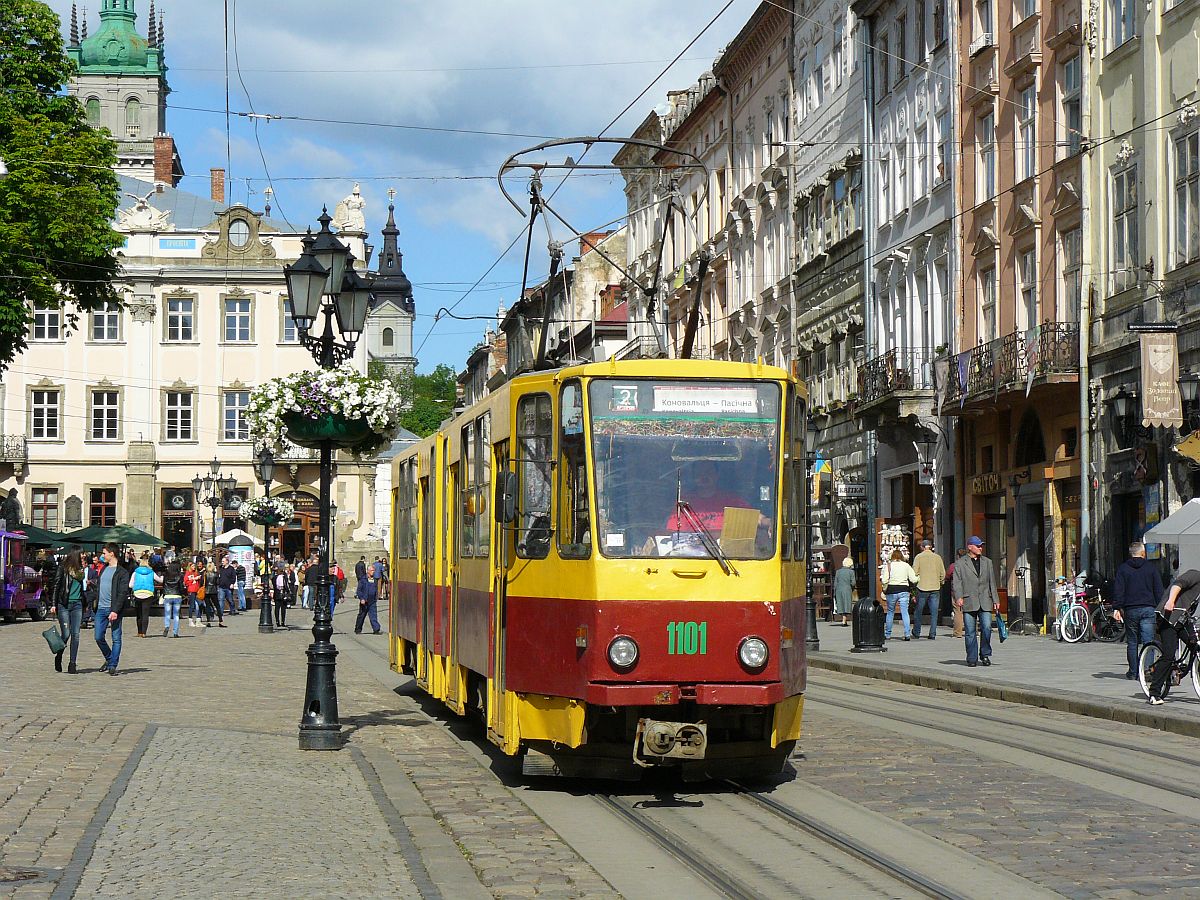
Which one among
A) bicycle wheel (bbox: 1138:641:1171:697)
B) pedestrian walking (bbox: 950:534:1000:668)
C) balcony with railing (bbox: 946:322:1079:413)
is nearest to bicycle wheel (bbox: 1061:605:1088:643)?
balcony with railing (bbox: 946:322:1079:413)

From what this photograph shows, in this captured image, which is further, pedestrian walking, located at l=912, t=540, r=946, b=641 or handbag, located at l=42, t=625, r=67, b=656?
pedestrian walking, located at l=912, t=540, r=946, b=641

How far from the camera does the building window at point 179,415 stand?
3169 inches

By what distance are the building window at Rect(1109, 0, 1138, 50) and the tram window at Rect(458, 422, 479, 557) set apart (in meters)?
18.8

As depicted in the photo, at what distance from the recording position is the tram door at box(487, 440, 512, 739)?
42.2 ft

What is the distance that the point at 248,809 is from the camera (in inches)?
429

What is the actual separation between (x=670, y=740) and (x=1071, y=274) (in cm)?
2269

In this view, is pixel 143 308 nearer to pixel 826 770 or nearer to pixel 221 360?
pixel 221 360

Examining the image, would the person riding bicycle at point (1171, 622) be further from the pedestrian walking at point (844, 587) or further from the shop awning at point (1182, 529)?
the pedestrian walking at point (844, 587)

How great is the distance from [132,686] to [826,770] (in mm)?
11309

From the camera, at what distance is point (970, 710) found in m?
19.1

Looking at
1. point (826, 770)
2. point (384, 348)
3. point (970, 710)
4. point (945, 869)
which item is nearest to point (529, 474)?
point (826, 770)

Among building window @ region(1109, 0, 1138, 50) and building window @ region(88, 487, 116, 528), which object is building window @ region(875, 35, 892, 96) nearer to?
building window @ region(1109, 0, 1138, 50)

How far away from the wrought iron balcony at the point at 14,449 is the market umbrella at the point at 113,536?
24174mm

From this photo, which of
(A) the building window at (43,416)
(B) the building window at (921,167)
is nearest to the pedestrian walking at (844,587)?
(B) the building window at (921,167)
